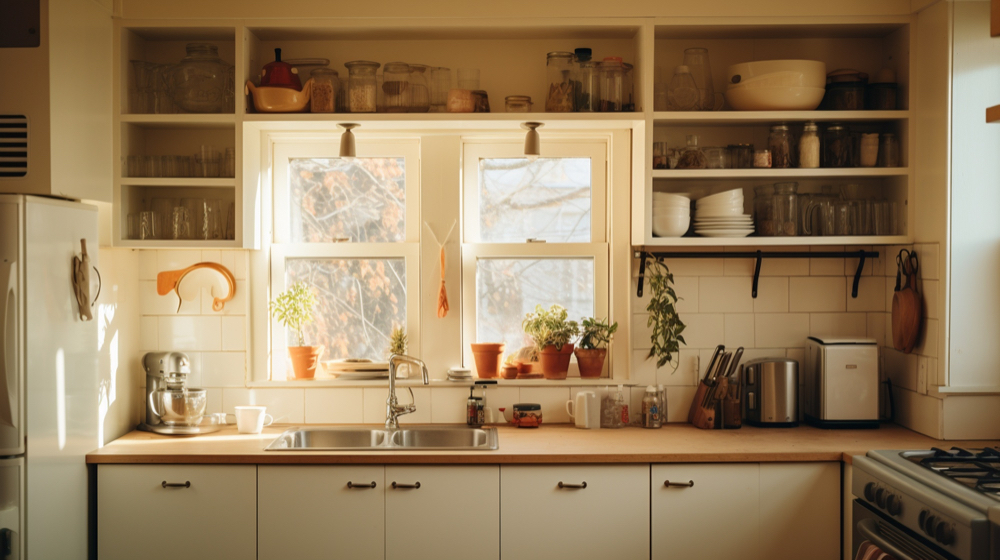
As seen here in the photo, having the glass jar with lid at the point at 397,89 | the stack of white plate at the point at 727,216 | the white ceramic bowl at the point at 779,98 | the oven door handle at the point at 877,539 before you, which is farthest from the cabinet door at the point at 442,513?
the white ceramic bowl at the point at 779,98

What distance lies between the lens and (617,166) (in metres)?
3.22

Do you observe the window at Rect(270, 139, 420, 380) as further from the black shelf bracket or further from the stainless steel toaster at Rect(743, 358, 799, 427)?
the stainless steel toaster at Rect(743, 358, 799, 427)

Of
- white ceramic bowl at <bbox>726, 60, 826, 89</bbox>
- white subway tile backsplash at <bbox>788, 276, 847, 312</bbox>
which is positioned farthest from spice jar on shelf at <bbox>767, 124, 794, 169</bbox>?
white subway tile backsplash at <bbox>788, 276, 847, 312</bbox>

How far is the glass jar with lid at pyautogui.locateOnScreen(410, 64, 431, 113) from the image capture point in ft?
9.81

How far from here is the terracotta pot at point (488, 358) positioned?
3.22m

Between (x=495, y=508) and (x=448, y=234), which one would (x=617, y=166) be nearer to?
(x=448, y=234)

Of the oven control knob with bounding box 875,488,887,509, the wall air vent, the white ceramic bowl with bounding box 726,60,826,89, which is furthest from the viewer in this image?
the white ceramic bowl with bounding box 726,60,826,89

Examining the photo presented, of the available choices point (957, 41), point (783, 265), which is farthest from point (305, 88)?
point (957, 41)

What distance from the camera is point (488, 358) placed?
3.23 meters

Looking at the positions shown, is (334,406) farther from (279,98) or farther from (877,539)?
(877,539)

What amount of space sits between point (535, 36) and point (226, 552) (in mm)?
2326

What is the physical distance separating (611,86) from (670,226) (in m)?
0.61

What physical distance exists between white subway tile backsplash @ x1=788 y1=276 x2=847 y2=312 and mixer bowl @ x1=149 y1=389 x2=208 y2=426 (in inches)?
98.0

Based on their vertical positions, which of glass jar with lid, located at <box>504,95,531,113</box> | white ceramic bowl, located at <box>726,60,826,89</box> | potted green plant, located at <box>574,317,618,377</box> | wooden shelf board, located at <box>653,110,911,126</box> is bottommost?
potted green plant, located at <box>574,317,618,377</box>
